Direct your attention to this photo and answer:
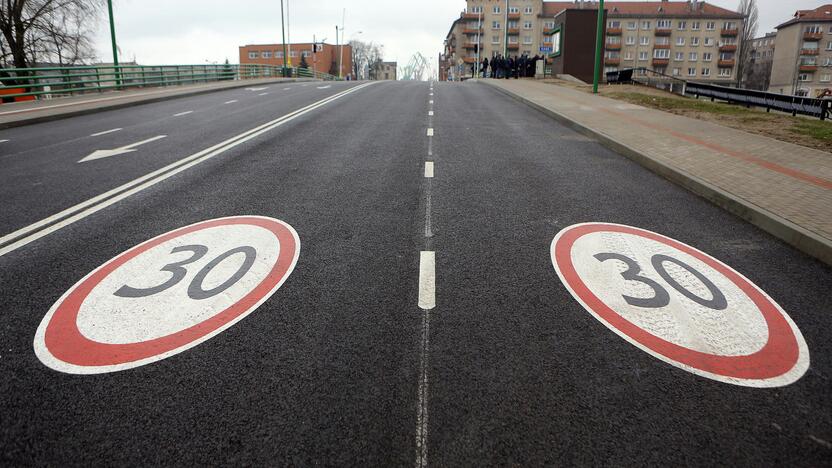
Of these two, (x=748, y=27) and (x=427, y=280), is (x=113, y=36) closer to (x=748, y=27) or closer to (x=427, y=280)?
(x=427, y=280)

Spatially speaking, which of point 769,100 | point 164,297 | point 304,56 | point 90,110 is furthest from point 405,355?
point 304,56

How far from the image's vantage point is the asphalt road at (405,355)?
8.25 feet

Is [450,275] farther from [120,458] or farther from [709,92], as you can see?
[709,92]

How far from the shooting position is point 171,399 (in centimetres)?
283

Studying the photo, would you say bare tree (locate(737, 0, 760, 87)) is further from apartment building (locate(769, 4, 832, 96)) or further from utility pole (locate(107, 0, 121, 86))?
utility pole (locate(107, 0, 121, 86))

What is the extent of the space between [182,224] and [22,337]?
7.51 feet

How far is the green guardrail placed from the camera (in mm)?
21725

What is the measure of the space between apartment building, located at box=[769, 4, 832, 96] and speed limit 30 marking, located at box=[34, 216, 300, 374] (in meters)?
118

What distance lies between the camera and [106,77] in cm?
3381

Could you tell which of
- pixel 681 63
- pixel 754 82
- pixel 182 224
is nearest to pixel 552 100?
pixel 182 224

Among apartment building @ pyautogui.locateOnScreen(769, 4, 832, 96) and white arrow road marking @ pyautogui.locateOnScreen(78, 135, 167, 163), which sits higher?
apartment building @ pyautogui.locateOnScreen(769, 4, 832, 96)

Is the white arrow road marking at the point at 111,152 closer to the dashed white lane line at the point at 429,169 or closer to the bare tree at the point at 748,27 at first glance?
the dashed white lane line at the point at 429,169

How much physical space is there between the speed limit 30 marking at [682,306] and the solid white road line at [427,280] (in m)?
1.09

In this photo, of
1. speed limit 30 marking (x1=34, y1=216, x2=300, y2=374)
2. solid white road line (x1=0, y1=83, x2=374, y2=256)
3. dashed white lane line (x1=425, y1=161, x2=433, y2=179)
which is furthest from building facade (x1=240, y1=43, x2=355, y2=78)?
speed limit 30 marking (x1=34, y1=216, x2=300, y2=374)
